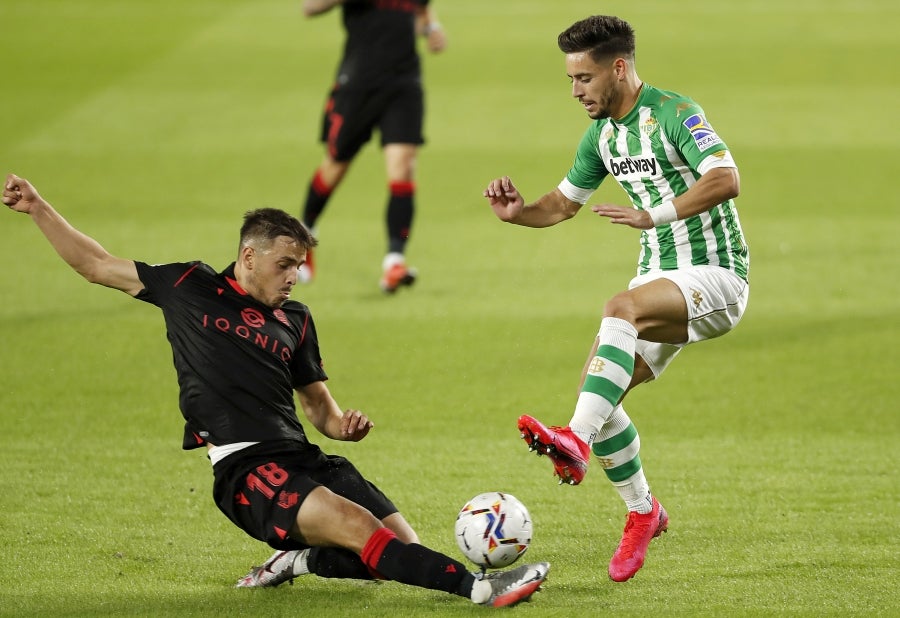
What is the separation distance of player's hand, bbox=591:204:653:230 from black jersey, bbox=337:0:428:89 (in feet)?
17.9

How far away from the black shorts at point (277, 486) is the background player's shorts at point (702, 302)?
1289 millimetres

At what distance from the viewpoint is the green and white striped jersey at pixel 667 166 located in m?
5.10

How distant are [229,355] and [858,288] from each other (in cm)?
628

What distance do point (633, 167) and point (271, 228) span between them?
5.08ft

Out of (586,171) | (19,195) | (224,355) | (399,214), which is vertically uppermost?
(19,195)

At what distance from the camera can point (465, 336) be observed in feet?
28.7

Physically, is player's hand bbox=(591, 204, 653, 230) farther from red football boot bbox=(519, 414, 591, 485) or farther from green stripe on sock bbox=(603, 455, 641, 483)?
green stripe on sock bbox=(603, 455, 641, 483)

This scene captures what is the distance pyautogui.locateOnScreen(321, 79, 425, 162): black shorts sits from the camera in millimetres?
9844

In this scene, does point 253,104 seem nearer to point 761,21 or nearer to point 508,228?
point 508,228

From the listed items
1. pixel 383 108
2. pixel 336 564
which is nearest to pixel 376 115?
pixel 383 108

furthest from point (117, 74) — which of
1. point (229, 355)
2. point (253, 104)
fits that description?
point (229, 355)

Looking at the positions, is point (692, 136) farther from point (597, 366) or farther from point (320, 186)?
point (320, 186)

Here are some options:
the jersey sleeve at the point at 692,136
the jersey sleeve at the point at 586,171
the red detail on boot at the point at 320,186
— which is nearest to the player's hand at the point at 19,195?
the jersey sleeve at the point at 586,171

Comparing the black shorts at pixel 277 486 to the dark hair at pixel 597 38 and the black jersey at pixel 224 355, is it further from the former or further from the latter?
the dark hair at pixel 597 38
